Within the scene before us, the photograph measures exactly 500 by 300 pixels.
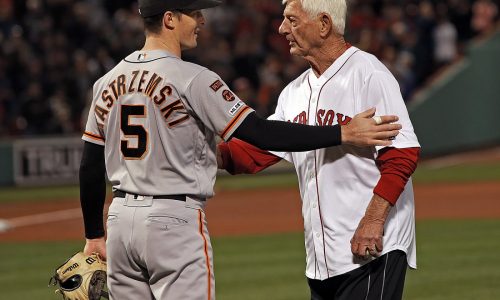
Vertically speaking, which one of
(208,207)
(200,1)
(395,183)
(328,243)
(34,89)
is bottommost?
(208,207)

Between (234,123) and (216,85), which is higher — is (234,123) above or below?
below

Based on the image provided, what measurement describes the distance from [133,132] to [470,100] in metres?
17.8

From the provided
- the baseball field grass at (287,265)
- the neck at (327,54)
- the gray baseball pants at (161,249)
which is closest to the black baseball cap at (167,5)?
the neck at (327,54)

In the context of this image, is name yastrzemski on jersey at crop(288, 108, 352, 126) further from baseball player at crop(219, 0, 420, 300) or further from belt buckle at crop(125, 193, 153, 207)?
belt buckle at crop(125, 193, 153, 207)

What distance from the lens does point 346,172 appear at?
431cm

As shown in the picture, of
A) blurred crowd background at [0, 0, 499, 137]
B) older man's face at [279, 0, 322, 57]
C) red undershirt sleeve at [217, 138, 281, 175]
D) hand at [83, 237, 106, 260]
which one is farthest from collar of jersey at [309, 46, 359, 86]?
blurred crowd background at [0, 0, 499, 137]

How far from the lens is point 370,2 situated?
22266 millimetres

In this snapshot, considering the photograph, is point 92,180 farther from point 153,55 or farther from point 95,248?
point 153,55

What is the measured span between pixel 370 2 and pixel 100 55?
6437mm

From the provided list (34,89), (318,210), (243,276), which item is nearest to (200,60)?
(34,89)

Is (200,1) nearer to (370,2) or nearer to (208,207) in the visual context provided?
(208,207)

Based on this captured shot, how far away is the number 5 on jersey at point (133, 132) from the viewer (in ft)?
13.1

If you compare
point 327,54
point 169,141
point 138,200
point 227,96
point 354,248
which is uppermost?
point 327,54

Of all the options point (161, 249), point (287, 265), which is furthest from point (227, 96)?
point (287, 265)
